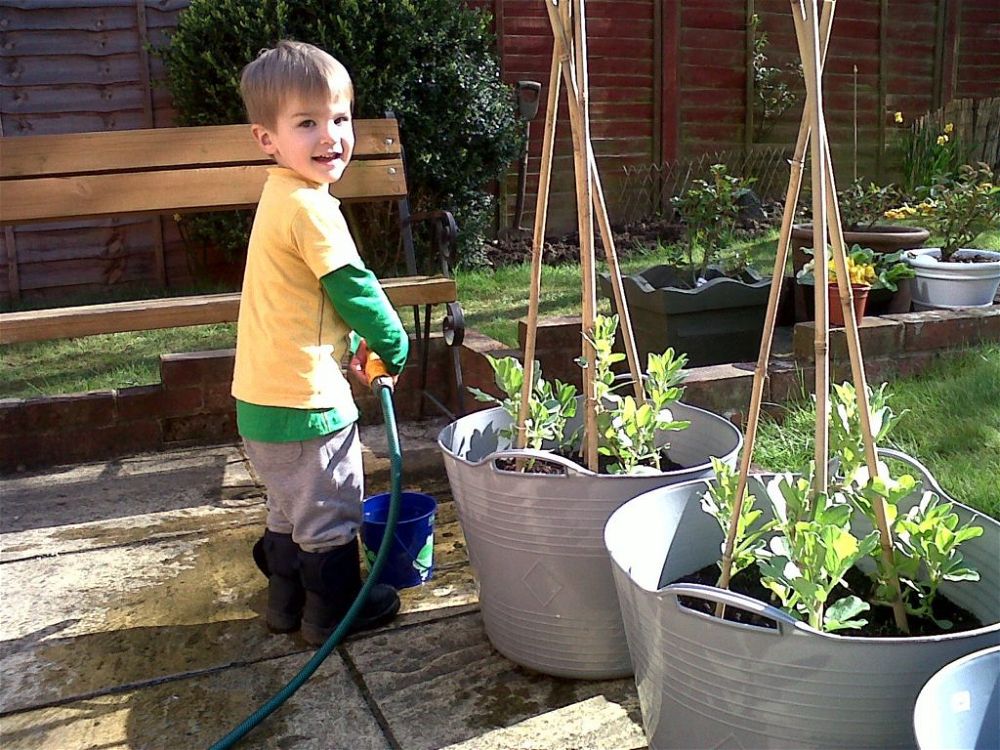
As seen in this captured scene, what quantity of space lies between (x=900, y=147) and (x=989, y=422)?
655cm

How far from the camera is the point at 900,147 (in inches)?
330

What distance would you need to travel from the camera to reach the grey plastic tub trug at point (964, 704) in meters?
0.98

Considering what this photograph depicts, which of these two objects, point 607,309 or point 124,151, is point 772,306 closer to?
point 607,309

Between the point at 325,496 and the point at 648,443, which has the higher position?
the point at 648,443

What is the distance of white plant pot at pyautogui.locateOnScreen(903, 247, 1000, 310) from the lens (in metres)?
3.31

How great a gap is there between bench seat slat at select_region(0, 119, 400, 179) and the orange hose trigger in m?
1.79

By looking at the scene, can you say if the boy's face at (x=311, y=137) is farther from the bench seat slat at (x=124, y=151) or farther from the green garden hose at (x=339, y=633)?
the bench seat slat at (x=124, y=151)

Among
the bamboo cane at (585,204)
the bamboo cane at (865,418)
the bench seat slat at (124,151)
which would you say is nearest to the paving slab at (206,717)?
the bamboo cane at (585,204)

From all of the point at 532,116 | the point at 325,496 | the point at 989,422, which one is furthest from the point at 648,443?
the point at 532,116

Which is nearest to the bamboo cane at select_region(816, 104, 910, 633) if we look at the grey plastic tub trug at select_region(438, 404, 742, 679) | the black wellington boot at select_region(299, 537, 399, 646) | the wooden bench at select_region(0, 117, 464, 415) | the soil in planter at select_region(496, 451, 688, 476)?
the grey plastic tub trug at select_region(438, 404, 742, 679)

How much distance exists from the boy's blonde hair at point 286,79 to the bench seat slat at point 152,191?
1.55 meters

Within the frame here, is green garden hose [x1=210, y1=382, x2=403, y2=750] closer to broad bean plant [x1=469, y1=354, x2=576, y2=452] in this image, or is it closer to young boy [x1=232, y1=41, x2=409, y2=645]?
young boy [x1=232, y1=41, x2=409, y2=645]

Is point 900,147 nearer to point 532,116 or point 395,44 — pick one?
point 532,116

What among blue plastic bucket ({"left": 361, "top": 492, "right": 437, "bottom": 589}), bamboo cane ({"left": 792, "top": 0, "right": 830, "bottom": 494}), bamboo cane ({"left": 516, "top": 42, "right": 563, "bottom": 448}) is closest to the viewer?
bamboo cane ({"left": 792, "top": 0, "right": 830, "bottom": 494})
